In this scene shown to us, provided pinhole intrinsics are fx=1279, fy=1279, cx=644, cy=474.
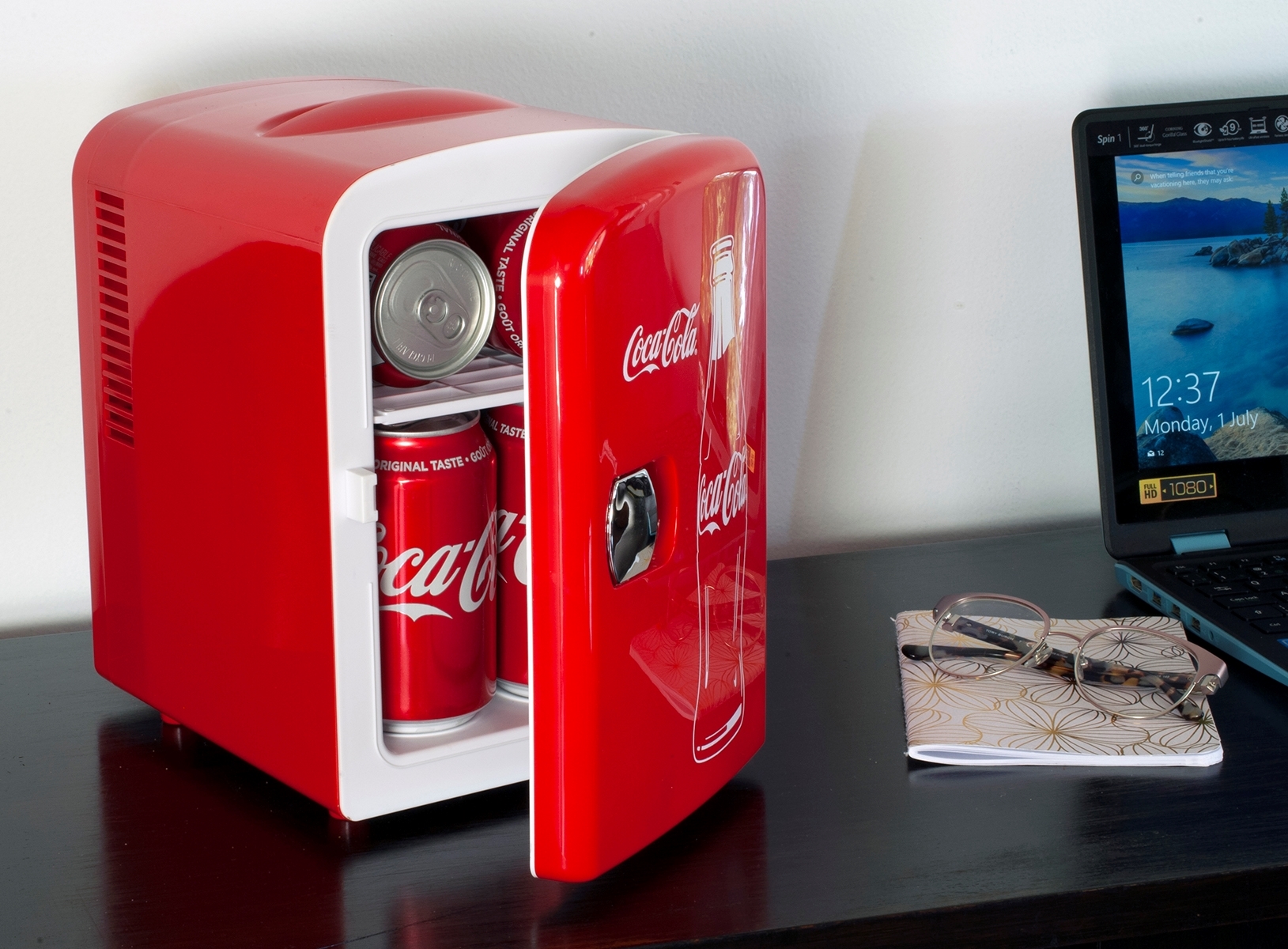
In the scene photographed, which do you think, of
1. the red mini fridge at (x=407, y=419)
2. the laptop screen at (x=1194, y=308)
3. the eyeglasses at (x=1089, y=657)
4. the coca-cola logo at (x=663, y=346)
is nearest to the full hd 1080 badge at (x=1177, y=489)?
the laptop screen at (x=1194, y=308)

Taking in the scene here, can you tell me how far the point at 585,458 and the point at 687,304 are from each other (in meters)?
0.10

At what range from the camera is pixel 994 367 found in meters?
1.12

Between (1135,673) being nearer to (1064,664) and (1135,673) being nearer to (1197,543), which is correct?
(1064,664)

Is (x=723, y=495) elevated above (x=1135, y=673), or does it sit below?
above

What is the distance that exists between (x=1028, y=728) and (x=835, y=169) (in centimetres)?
48

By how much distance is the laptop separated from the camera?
0.96m

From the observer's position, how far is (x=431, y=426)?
0.65 metres

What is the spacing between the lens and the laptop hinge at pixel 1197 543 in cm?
98

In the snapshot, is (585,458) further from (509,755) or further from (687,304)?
(509,755)

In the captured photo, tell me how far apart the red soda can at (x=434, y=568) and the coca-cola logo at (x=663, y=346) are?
0.39 ft

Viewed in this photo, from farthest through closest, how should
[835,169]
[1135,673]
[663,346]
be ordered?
[835,169] → [1135,673] → [663,346]

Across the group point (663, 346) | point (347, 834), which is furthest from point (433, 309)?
point (347, 834)

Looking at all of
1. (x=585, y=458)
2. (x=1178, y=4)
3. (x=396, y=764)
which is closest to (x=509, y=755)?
(x=396, y=764)

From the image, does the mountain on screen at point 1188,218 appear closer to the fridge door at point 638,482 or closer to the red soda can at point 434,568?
the fridge door at point 638,482
